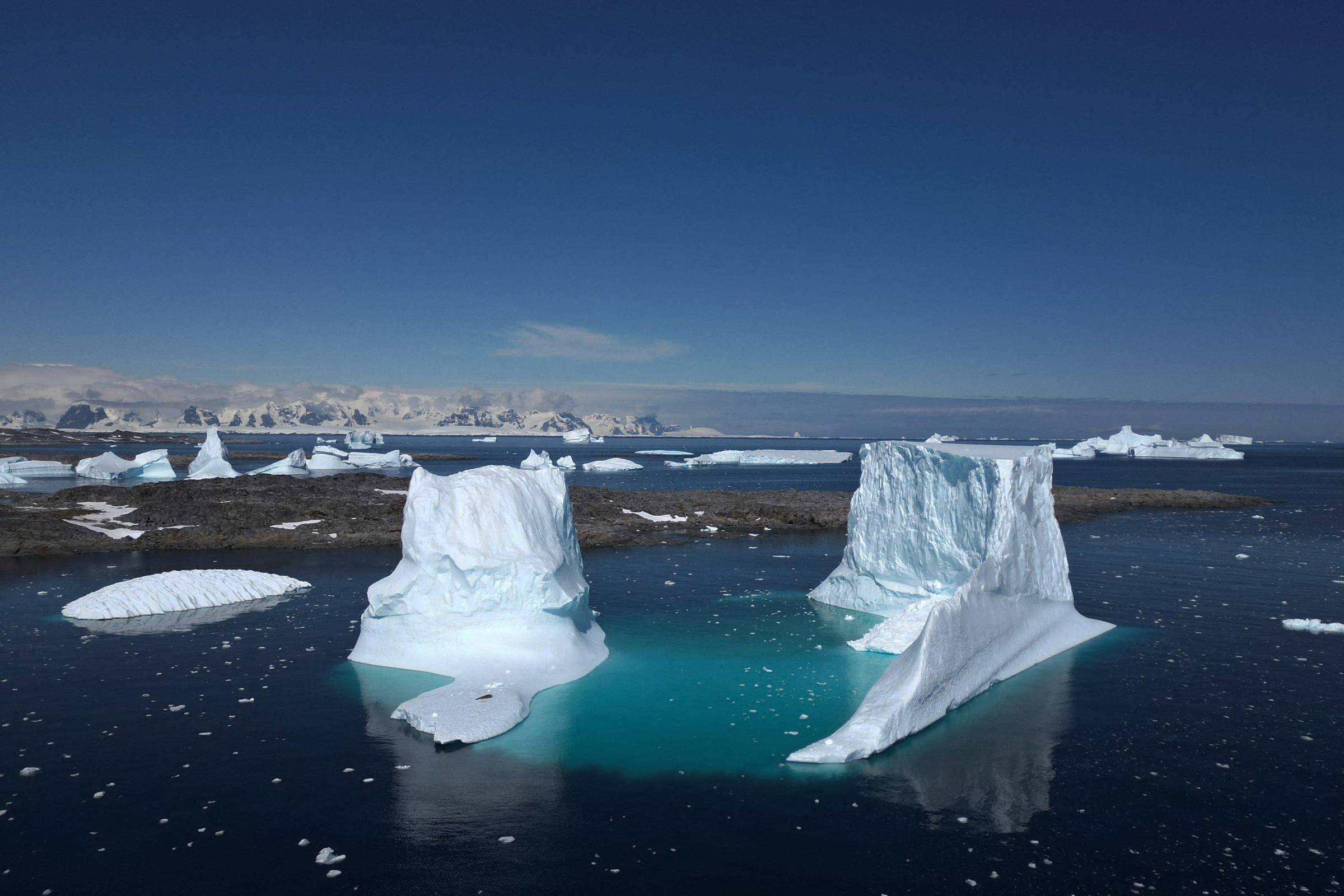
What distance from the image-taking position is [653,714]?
38.3 feet

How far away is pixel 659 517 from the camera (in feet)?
118

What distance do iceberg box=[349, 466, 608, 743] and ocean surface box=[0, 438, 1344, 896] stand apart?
2.19 feet

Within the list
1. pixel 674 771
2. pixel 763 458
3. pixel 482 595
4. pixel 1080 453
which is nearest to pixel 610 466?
pixel 763 458

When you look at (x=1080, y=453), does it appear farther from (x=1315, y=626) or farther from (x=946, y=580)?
(x=946, y=580)

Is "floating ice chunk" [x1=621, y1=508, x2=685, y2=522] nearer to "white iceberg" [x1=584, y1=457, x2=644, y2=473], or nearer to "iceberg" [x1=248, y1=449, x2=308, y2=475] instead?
"iceberg" [x1=248, y1=449, x2=308, y2=475]

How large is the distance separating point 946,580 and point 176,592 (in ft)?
59.9

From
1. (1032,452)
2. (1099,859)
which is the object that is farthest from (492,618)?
(1032,452)

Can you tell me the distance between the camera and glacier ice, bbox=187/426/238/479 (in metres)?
49.3

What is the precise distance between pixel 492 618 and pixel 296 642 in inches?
190

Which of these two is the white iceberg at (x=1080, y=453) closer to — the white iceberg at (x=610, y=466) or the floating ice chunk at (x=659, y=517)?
the white iceberg at (x=610, y=466)

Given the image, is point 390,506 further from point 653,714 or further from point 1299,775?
point 1299,775

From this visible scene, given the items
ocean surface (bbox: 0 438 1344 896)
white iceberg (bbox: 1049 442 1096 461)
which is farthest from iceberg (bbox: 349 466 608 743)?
white iceberg (bbox: 1049 442 1096 461)

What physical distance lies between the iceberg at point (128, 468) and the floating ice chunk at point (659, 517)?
37.1m

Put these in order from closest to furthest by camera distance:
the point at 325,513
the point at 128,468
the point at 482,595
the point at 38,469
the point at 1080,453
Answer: the point at 482,595 < the point at 325,513 < the point at 128,468 < the point at 38,469 < the point at 1080,453
